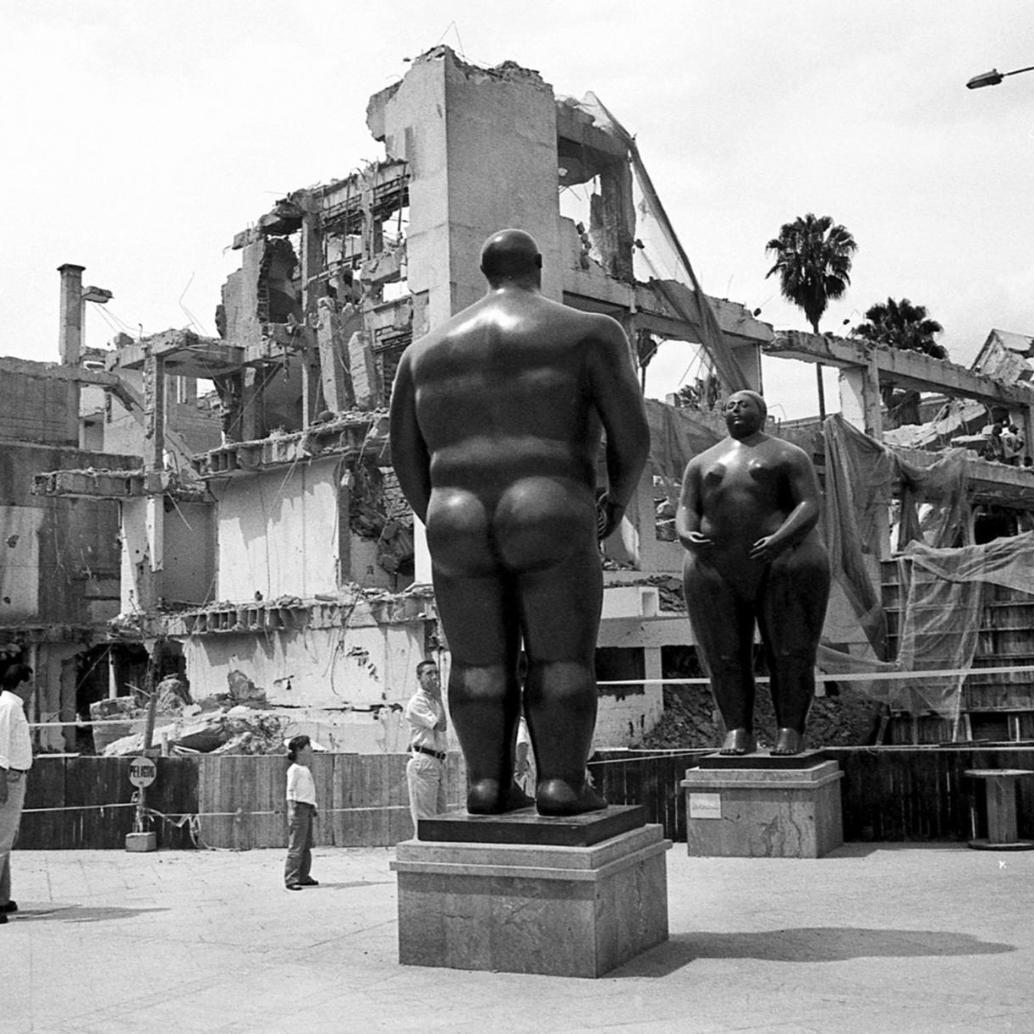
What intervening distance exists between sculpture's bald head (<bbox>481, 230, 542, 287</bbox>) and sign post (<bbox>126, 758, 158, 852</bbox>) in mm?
7233

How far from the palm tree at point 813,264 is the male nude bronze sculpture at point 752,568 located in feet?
112

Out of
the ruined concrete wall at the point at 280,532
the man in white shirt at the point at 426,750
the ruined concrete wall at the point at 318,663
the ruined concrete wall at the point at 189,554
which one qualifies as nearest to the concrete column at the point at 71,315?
the ruined concrete wall at the point at 189,554

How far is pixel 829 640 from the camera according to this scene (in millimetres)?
21500

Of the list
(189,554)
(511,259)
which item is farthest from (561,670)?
(189,554)

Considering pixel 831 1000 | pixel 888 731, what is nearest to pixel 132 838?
pixel 831 1000

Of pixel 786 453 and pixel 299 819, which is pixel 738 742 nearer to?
pixel 786 453

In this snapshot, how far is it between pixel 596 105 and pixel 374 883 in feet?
72.6

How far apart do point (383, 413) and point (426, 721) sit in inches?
661

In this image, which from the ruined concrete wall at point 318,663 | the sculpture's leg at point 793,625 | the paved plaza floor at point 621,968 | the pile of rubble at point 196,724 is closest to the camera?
the paved plaza floor at point 621,968

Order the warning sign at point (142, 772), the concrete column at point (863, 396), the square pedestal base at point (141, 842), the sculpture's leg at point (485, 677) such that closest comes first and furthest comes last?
1. the sculpture's leg at point (485, 677)
2. the square pedestal base at point (141, 842)
3. the warning sign at point (142, 772)
4. the concrete column at point (863, 396)

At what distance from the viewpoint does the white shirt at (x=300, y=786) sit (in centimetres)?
789

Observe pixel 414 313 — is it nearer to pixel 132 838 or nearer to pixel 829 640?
pixel 829 640

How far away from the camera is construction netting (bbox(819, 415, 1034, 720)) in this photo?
18.1m

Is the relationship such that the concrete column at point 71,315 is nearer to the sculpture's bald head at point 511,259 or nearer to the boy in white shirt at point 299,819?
the boy in white shirt at point 299,819
